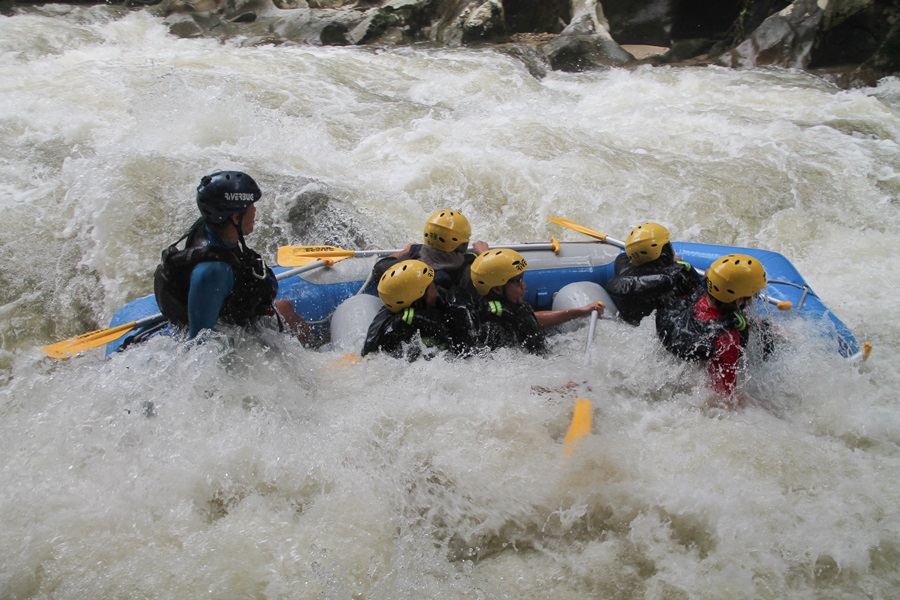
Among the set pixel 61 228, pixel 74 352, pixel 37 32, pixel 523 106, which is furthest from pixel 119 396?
pixel 37 32

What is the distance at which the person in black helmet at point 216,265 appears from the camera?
8.47 ft

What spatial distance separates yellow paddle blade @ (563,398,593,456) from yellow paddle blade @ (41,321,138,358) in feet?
7.29

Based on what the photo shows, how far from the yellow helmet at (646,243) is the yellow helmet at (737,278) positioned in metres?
0.65

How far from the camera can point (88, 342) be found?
3.53 m

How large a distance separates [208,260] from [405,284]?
898mm

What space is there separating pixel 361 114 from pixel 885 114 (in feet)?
19.6

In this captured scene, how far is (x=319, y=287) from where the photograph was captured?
3.99 meters

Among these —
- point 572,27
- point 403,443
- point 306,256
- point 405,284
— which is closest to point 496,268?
point 405,284

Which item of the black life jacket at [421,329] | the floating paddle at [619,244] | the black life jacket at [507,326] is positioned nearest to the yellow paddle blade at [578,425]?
the black life jacket at [507,326]

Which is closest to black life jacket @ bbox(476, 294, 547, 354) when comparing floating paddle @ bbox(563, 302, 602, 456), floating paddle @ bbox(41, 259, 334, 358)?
floating paddle @ bbox(563, 302, 602, 456)

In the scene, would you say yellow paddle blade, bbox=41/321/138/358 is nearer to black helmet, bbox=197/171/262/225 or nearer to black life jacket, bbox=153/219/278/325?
black life jacket, bbox=153/219/278/325

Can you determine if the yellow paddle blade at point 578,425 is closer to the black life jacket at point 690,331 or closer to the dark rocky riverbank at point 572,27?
the black life jacket at point 690,331

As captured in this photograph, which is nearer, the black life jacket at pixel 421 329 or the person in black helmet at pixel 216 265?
the person in black helmet at pixel 216 265

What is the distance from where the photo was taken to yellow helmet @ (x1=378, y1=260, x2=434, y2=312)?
3166 millimetres
